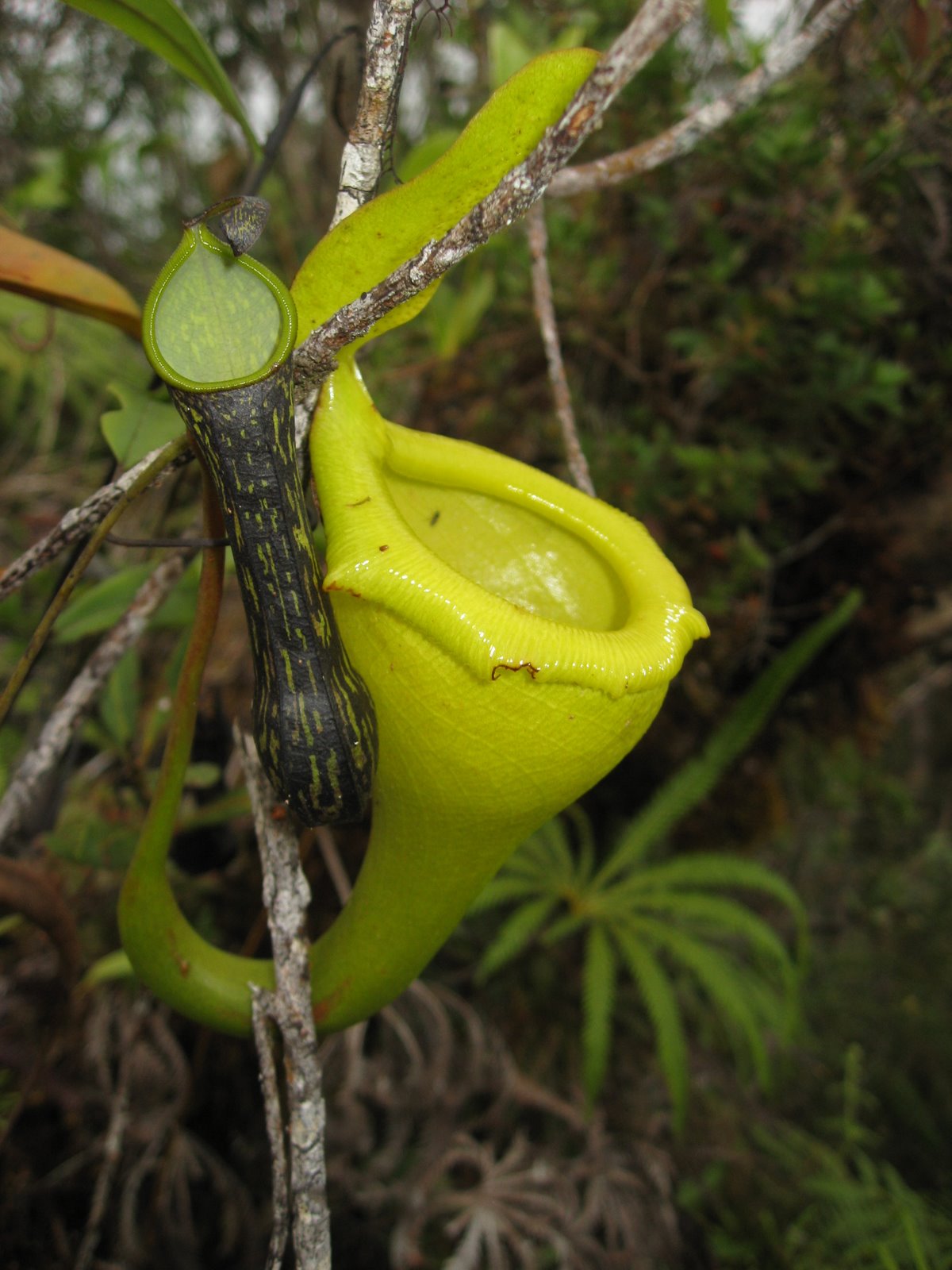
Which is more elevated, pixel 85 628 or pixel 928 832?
pixel 85 628

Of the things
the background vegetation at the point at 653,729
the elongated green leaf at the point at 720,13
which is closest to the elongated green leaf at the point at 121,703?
the background vegetation at the point at 653,729

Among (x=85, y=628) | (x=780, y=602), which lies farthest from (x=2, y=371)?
(x=780, y=602)

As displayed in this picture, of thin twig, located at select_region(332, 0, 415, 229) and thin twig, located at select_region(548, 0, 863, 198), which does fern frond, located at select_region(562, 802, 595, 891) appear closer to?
thin twig, located at select_region(548, 0, 863, 198)

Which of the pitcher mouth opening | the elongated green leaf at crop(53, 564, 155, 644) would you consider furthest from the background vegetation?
the pitcher mouth opening

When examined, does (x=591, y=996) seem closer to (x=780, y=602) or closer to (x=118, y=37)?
(x=780, y=602)

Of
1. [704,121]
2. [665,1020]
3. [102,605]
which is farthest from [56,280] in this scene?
[665,1020]
